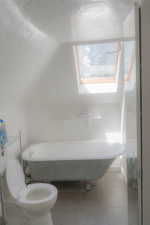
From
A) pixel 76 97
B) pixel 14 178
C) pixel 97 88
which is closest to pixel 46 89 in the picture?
pixel 76 97

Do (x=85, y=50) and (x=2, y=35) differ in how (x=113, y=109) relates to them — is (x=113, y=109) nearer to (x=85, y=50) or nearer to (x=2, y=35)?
(x=85, y=50)

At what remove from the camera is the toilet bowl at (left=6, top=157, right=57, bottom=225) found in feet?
6.82

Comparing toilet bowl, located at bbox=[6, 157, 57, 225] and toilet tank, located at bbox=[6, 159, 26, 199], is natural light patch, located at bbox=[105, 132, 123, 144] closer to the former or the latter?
toilet bowl, located at bbox=[6, 157, 57, 225]

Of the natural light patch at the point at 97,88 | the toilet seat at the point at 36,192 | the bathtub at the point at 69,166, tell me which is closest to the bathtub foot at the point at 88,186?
the bathtub at the point at 69,166

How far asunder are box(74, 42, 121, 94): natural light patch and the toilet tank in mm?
1837

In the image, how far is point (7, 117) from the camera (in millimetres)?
2840

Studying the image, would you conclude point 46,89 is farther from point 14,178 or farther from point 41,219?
point 41,219

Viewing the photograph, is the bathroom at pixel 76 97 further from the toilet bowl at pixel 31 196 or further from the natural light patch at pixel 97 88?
the toilet bowl at pixel 31 196

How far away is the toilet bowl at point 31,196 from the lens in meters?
2.08

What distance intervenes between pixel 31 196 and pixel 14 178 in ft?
1.03

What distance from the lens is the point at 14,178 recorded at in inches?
95.6

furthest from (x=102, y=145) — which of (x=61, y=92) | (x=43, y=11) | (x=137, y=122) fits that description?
(x=43, y=11)

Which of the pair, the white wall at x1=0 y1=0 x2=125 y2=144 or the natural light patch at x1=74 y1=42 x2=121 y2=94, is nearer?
the white wall at x1=0 y1=0 x2=125 y2=144

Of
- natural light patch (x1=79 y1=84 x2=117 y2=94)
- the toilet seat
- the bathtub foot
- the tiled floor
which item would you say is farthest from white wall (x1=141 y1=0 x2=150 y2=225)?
natural light patch (x1=79 y1=84 x2=117 y2=94)
